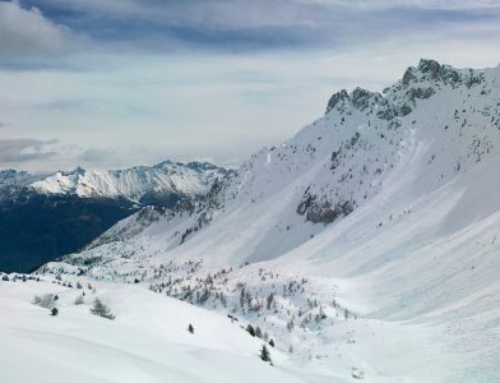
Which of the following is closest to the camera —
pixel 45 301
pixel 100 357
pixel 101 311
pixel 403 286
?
pixel 100 357

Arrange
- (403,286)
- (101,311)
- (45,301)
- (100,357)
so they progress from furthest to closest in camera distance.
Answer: (403,286)
(45,301)
(101,311)
(100,357)

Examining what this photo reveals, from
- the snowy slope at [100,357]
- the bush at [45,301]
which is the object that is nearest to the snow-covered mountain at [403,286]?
the snowy slope at [100,357]

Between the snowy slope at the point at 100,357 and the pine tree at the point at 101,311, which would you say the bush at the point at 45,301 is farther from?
the snowy slope at the point at 100,357

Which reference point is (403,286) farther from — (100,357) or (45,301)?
(100,357)

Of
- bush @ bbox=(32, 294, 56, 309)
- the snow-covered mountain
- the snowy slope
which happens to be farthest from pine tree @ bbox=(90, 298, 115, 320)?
the snow-covered mountain

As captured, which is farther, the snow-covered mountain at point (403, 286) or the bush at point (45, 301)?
the snow-covered mountain at point (403, 286)

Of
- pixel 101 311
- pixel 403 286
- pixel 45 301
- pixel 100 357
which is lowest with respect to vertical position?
pixel 403 286

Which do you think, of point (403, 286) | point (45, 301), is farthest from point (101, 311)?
point (403, 286)

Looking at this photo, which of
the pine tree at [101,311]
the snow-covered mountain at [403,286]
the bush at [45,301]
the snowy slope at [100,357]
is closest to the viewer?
the snowy slope at [100,357]

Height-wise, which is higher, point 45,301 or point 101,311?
point 101,311

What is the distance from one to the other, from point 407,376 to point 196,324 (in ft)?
61.3

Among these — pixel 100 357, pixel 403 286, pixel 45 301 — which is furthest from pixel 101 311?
pixel 403 286

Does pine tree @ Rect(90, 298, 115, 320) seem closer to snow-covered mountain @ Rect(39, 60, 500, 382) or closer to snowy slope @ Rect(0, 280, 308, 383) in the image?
snowy slope @ Rect(0, 280, 308, 383)

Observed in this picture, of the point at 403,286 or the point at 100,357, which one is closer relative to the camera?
the point at 100,357
